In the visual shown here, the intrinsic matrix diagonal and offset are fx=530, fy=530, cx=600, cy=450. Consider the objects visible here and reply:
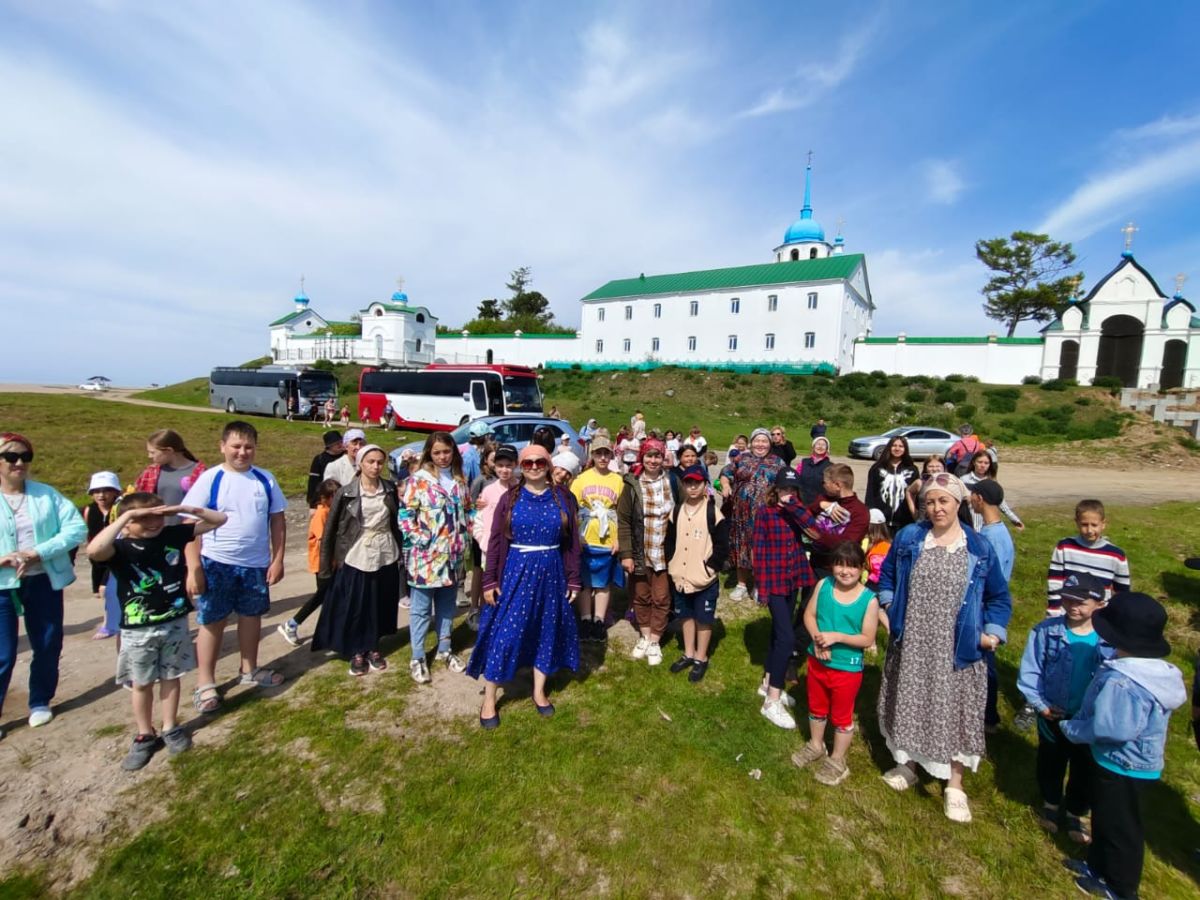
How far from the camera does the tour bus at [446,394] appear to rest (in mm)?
21109

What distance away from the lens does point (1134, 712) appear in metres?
2.41

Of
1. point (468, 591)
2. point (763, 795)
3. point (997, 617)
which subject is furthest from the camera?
point (468, 591)

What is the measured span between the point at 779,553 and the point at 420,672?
3.02 m

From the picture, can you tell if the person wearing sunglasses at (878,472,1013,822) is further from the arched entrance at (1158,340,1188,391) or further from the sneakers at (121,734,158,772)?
the arched entrance at (1158,340,1188,391)

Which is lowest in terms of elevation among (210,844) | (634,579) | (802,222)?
(210,844)

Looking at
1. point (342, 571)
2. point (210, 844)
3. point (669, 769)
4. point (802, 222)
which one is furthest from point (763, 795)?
point (802, 222)

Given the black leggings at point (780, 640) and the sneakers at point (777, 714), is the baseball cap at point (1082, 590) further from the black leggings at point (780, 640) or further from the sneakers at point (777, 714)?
the sneakers at point (777, 714)

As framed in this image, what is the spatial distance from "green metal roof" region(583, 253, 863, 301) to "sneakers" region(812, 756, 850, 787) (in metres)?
41.9

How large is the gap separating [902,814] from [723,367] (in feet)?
137

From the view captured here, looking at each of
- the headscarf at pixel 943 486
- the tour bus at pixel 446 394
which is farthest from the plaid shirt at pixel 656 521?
the tour bus at pixel 446 394

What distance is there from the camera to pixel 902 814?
311 centimetres

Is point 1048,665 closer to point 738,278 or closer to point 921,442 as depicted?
point 921,442

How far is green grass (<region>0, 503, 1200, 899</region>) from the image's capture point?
2619mm

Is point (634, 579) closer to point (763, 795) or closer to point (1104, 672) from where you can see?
point (763, 795)
